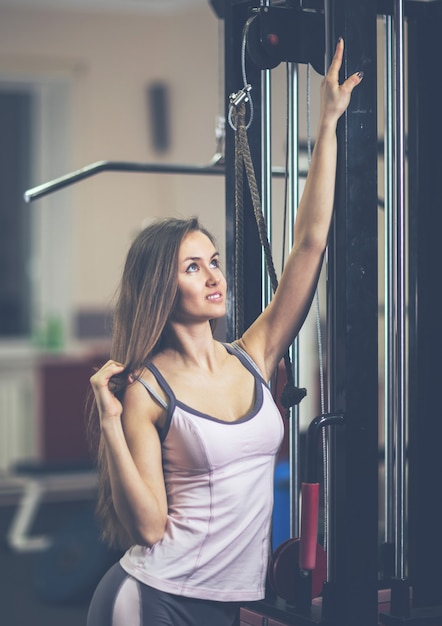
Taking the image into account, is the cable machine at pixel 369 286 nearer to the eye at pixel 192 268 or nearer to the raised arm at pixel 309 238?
the raised arm at pixel 309 238

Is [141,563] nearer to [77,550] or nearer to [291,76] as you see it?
[291,76]

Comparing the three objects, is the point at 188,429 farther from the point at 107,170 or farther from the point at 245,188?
the point at 107,170

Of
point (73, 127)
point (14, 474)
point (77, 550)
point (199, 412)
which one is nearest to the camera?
point (199, 412)

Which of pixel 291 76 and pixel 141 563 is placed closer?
pixel 141 563

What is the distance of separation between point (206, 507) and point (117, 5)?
4.43 m

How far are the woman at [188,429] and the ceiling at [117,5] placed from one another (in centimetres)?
403

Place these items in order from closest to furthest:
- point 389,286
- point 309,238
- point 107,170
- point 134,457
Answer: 1. point 134,457
2. point 309,238
3. point 389,286
4. point 107,170

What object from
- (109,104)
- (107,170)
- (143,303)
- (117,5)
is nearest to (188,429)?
(143,303)

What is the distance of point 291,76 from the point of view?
1.60 metres

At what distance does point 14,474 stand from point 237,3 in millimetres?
3089

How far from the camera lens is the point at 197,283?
1401 millimetres

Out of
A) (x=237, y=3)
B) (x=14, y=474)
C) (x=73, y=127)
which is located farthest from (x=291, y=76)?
(x=73, y=127)

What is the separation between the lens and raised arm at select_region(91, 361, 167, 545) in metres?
1.29

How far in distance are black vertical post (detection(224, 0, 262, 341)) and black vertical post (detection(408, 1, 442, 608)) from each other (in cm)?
27
